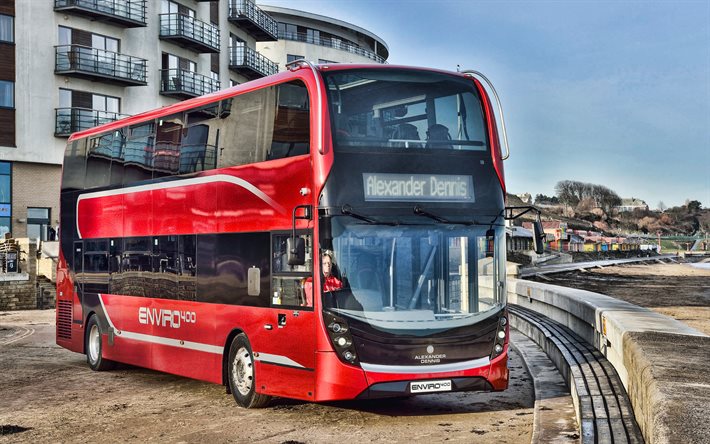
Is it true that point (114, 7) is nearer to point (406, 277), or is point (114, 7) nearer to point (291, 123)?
point (291, 123)

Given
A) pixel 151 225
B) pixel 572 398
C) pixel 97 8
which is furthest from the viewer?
pixel 97 8

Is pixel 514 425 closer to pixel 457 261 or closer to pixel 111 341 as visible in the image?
pixel 457 261

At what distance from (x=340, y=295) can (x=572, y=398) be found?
291 centimetres

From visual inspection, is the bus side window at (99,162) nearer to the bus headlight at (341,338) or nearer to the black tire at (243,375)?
the black tire at (243,375)

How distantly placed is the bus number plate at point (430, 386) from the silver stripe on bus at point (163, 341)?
129 inches

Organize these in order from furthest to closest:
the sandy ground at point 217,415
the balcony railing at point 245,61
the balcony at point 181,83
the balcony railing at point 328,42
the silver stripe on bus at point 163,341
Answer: the balcony railing at point 328,42, the balcony railing at point 245,61, the balcony at point 181,83, the silver stripe on bus at point 163,341, the sandy ground at point 217,415

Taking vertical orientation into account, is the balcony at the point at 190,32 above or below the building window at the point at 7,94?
above

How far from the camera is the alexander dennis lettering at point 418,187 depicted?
37.1ft

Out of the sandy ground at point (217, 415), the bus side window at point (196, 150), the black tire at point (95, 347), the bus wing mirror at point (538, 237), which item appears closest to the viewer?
the sandy ground at point (217, 415)

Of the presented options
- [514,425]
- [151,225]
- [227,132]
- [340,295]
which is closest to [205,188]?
[227,132]

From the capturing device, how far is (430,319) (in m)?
11.3

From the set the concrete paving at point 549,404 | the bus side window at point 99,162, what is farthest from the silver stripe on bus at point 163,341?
the concrete paving at point 549,404

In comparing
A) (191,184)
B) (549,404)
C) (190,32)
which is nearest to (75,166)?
(191,184)

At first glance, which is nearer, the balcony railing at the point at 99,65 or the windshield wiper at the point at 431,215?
the windshield wiper at the point at 431,215
